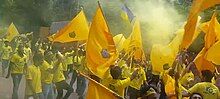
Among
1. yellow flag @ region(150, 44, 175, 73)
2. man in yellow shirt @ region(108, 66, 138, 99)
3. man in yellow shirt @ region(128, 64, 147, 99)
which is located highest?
yellow flag @ region(150, 44, 175, 73)

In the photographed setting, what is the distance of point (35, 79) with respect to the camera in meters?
12.7

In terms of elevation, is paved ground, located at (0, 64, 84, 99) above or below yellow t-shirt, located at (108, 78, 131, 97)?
below

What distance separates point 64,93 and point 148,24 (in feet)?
14.3

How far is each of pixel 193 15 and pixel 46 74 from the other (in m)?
4.40

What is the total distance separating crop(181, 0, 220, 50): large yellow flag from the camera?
9.33 metres

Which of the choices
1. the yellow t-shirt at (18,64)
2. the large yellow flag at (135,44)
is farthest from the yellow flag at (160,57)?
the yellow t-shirt at (18,64)

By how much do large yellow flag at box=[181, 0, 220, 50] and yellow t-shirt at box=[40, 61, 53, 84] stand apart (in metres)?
3.83

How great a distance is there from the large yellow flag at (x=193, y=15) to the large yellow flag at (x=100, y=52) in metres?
1.16

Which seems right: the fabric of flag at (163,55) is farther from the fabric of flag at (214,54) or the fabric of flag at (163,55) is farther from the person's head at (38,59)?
the person's head at (38,59)

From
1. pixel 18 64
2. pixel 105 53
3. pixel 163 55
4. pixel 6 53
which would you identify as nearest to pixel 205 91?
pixel 105 53

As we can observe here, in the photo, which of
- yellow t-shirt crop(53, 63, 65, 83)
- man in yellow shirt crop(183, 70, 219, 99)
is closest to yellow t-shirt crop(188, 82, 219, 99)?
man in yellow shirt crop(183, 70, 219, 99)

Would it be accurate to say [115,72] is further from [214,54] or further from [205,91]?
[205,91]

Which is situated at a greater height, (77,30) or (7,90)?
(77,30)

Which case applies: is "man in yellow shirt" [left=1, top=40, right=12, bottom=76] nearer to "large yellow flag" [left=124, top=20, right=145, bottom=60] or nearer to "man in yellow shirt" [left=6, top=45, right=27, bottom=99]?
"man in yellow shirt" [left=6, top=45, right=27, bottom=99]
